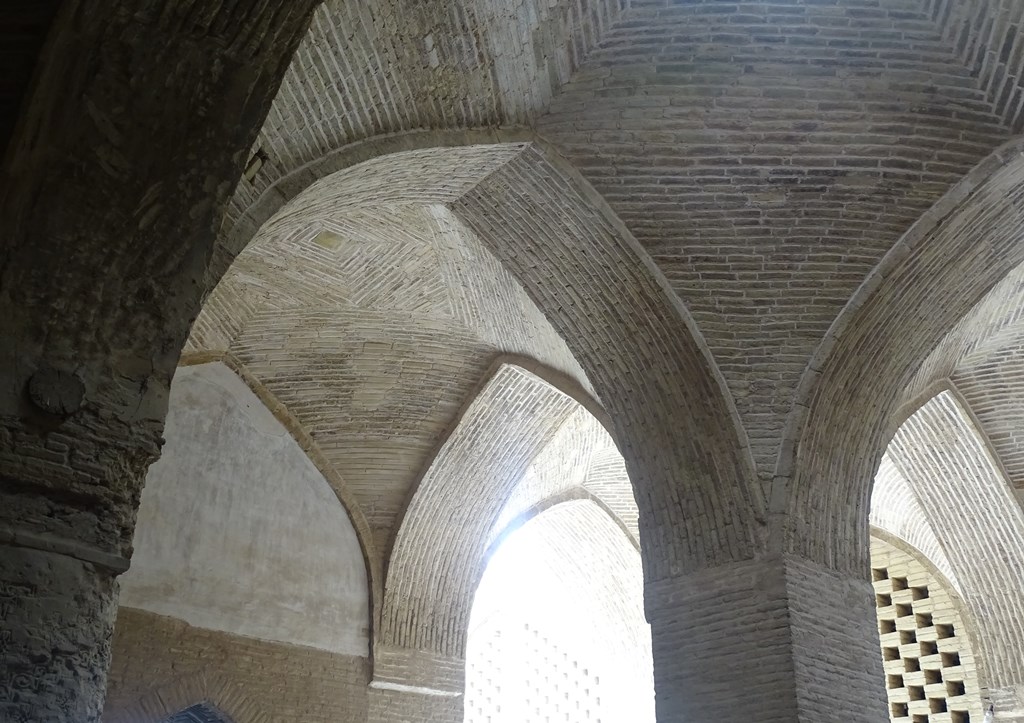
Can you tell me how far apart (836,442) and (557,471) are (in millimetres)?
3441

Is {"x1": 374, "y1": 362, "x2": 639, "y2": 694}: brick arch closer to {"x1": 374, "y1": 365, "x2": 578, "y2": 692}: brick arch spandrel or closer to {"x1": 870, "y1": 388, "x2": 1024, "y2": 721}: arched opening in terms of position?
{"x1": 374, "y1": 365, "x2": 578, "y2": 692}: brick arch spandrel

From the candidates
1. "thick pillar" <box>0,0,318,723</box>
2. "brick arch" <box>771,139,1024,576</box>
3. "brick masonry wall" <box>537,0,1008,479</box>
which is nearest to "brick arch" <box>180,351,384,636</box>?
"brick masonry wall" <box>537,0,1008,479</box>

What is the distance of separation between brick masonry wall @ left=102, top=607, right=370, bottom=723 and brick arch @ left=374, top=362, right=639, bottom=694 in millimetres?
331

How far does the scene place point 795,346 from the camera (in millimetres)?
6504

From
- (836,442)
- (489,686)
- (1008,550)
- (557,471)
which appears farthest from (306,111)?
(489,686)

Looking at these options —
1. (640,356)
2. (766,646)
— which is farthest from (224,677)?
(766,646)

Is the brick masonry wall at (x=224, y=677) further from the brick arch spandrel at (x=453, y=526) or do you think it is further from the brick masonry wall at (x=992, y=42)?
the brick masonry wall at (x=992, y=42)

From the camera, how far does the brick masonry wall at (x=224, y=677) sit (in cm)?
712

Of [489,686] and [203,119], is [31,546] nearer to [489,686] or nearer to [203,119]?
[203,119]

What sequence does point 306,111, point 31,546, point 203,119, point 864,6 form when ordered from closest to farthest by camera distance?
point 31,546 < point 203,119 < point 306,111 < point 864,6

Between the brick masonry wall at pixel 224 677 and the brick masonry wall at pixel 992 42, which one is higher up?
the brick masonry wall at pixel 992 42

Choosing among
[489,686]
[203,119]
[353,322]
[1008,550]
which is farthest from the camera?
[489,686]

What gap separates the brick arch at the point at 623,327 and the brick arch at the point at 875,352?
0.35 m

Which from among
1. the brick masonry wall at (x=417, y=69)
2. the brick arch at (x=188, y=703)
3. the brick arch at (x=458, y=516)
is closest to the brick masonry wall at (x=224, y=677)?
the brick arch at (x=188, y=703)
